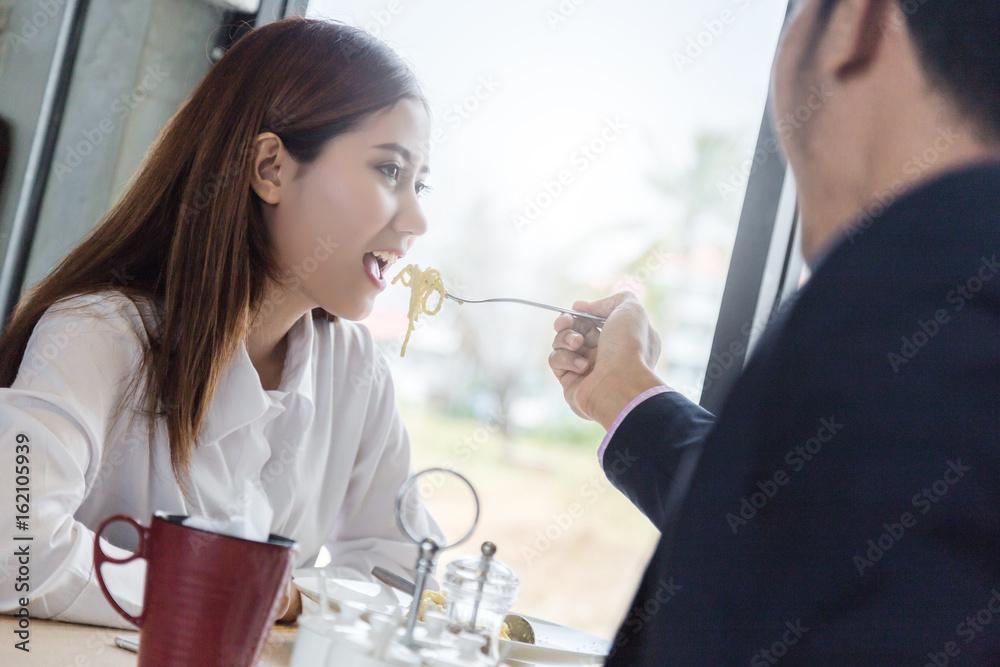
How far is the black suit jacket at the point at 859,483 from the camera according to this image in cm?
41

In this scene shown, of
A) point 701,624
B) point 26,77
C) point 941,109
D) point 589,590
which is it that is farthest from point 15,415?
point 589,590

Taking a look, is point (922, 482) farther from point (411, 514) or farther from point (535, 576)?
point (535, 576)

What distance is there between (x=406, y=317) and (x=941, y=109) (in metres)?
1.14

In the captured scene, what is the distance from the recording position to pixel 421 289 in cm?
156

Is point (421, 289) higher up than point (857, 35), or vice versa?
point (857, 35)

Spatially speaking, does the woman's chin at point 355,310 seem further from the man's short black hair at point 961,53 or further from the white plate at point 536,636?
the man's short black hair at point 961,53

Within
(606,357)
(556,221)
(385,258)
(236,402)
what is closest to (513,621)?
(606,357)

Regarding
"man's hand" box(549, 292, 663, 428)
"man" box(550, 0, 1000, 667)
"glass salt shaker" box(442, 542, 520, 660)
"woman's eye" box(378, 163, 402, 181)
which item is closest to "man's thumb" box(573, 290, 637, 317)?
"man's hand" box(549, 292, 663, 428)

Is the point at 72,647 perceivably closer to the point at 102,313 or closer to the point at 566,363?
the point at 102,313

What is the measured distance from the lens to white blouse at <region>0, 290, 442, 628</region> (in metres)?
0.94

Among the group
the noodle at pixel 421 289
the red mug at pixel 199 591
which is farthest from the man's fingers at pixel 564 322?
the red mug at pixel 199 591

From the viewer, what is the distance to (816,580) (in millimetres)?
406

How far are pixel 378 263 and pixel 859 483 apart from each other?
1154 millimetres

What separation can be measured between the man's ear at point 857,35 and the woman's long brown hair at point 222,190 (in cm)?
99
